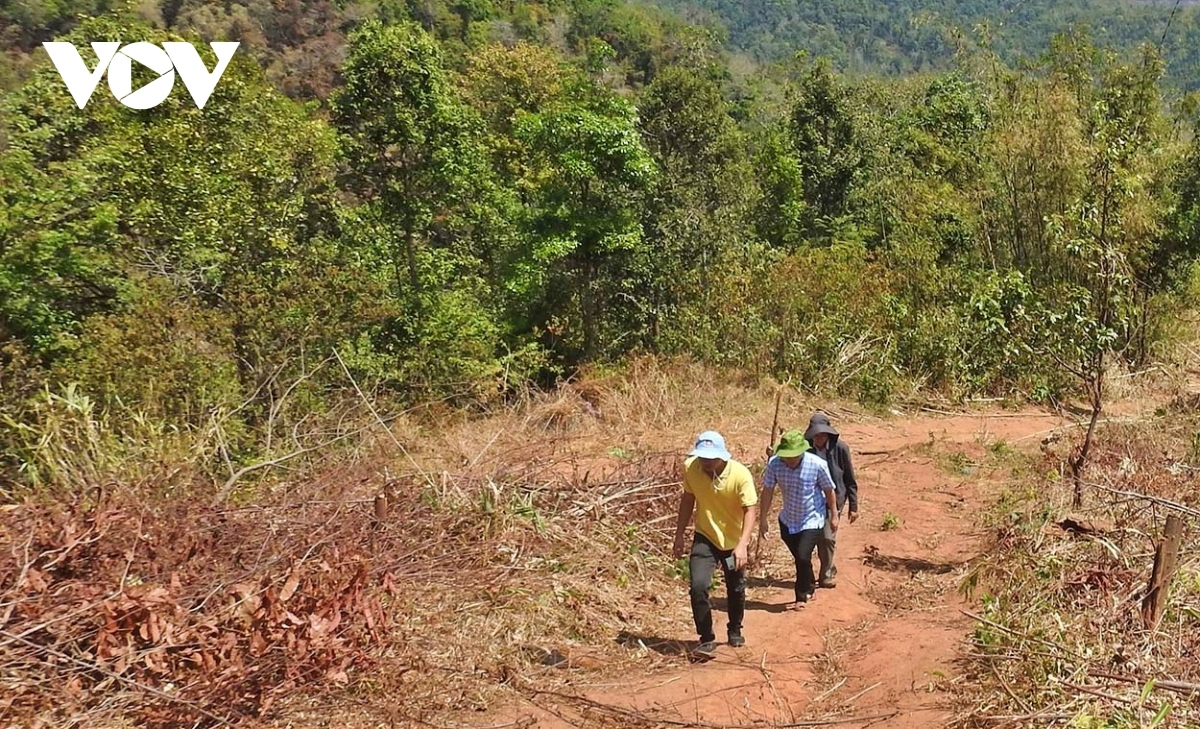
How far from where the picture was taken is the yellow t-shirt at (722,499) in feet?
16.5

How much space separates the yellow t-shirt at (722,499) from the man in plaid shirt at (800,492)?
890mm

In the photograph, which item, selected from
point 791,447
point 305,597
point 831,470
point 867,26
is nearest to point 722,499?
point 791,447

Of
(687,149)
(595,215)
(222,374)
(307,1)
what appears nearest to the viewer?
(222,374)

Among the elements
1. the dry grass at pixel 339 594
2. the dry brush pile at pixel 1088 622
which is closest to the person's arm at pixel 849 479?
the dry brush pile at pixel 1088 622

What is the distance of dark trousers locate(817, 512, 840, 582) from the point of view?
6359 millimetres

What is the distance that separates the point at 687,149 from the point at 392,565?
18160 mm

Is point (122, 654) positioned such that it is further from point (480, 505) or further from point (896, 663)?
point (896, 663)

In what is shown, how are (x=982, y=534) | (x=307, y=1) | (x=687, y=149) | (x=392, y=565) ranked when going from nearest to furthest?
(x=392, y=565)
(x=982, y=534)
(x=687, y=149)
(x=307, y=1)

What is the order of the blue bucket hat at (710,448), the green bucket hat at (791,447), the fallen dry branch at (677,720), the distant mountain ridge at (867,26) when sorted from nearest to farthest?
the fallen dry branch at (677,720), the blue bucket hat at (710,448), the green bucket hat at (791,447), the distant mountain ridge at (867,26)

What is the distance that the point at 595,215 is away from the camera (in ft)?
48.5

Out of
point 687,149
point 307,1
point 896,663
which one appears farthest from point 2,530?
point 307,1

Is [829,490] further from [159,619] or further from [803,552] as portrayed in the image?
[159,619]

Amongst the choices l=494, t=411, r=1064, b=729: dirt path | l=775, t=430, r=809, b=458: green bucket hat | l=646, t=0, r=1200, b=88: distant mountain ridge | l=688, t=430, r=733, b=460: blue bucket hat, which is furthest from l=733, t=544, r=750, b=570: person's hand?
l=646, t=0, r=1200, b=88: distant mountain ridge

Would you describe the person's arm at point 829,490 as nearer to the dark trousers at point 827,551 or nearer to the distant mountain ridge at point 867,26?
the dark trousers at point 827,551
